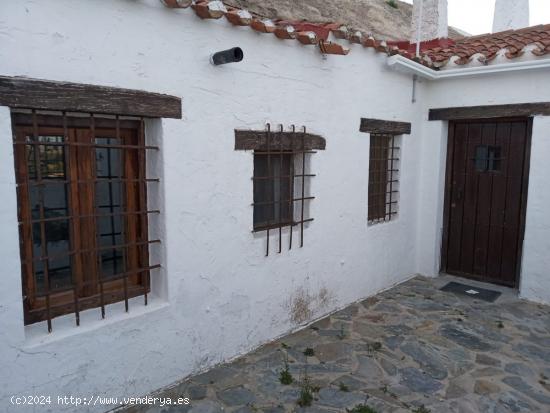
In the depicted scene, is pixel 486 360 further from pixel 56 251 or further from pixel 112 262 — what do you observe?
pixel 56 251

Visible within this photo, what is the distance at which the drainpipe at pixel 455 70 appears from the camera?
16.7 feet

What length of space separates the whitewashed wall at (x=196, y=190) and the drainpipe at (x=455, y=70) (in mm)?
231

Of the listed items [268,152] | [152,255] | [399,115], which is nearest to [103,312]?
[152,255]

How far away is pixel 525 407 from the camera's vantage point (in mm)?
3273

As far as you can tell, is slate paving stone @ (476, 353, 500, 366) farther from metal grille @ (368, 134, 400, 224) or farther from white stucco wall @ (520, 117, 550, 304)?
metal grille @ (368, 134, 400, 224)

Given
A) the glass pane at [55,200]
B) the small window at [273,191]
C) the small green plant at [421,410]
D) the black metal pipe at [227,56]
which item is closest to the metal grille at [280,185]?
the small window at [273,191]

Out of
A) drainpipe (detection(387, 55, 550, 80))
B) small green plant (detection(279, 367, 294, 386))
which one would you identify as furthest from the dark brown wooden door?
small green plant (detection(279, 367, 294, 386))

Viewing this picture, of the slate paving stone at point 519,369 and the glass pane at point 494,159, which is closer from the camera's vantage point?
the slate paving stone at point 519,369

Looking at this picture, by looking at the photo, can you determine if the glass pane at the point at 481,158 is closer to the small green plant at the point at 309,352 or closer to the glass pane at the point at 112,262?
the small green plant at the point at 309,352

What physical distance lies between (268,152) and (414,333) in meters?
2.45

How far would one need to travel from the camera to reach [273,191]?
4410mm

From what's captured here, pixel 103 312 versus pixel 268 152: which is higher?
pixel 268 152

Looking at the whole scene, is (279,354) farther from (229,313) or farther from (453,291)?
(453,291)

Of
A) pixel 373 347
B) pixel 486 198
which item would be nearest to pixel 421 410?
pixel 373 347
